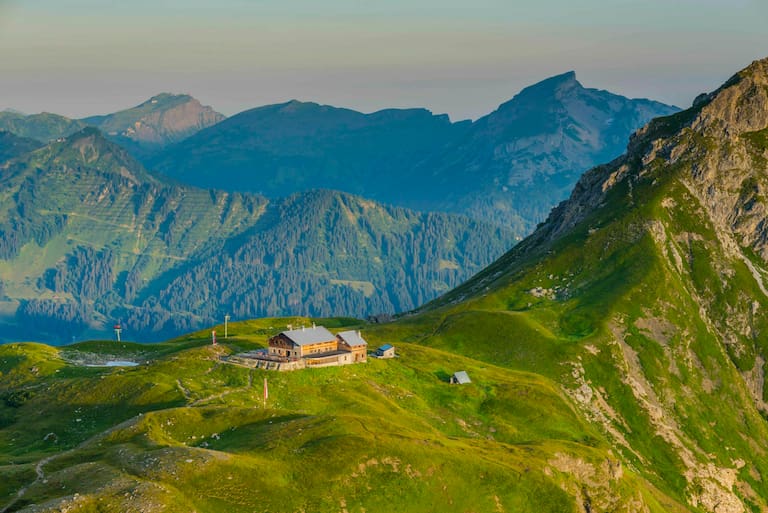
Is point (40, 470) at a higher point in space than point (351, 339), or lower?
lower

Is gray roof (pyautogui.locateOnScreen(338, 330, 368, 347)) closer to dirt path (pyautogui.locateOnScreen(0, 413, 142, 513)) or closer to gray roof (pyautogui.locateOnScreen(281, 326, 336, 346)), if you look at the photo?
gray roof (pyautogui.locateOnScreen(281, 326, 336, 346))

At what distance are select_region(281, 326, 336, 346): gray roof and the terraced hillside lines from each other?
7909 millimetres

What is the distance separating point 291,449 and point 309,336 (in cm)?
6141

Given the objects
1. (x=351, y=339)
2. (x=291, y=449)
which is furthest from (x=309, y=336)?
(x=291, y=449)

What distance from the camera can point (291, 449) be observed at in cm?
Answer: 13175

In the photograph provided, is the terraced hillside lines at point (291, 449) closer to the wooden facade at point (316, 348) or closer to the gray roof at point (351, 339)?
the wooden facade at point (316, 348)

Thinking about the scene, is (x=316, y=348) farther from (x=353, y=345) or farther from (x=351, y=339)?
(x=351, y=339)

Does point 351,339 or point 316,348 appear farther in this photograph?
point 351,339

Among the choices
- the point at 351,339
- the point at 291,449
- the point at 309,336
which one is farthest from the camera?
the point at 351,339

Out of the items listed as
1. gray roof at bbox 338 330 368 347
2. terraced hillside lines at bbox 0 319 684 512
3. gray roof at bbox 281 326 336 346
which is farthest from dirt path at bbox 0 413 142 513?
gray roof at bbox 338 330 368 347

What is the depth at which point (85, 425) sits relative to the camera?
165m

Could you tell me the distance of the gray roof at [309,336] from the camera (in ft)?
619

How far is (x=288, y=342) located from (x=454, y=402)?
123ft

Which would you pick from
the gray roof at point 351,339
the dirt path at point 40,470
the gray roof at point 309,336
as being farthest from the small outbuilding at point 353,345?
the dirt path at point 40,470
